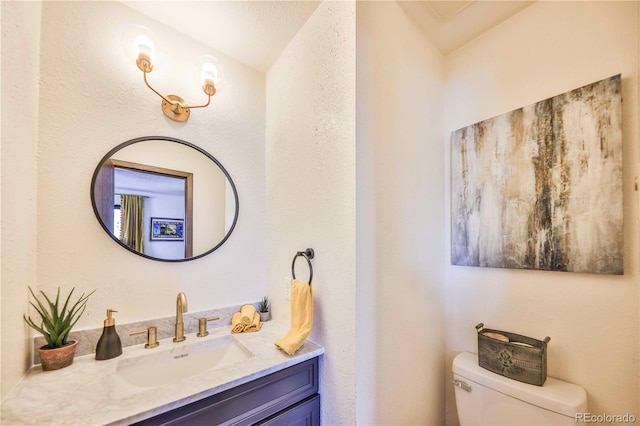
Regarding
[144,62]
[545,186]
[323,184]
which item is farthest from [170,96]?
[545,186]

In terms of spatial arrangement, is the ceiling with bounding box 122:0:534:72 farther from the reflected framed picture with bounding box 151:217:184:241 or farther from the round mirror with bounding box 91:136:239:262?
the reflected framed picture with bounding box 151:217:184:241

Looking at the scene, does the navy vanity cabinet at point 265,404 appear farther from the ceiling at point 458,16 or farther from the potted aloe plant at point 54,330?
the ceiling at point 458,16

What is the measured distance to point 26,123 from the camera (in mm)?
910

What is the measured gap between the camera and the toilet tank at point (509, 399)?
2.99ft

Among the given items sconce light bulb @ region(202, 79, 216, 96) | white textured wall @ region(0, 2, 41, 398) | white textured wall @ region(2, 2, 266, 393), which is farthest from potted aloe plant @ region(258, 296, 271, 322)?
sconce light bulb @ region(202, 79, 216, 96)

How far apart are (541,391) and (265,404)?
3.55 ft

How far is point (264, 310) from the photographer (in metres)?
1.46

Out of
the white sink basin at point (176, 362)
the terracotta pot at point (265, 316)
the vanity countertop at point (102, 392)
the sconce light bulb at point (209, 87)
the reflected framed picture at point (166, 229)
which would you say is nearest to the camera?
the vanity countertop at point (102, 392)

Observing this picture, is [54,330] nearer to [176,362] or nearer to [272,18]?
[176,362]

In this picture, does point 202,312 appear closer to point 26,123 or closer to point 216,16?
point 26,123

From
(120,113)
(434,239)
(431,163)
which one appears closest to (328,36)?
(431,163)

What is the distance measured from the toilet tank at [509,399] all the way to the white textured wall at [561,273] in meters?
0.13

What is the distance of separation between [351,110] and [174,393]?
1.18 m

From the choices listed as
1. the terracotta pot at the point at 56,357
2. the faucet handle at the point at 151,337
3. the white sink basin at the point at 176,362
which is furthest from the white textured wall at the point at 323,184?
the terracotta pot at the point at 56,357
